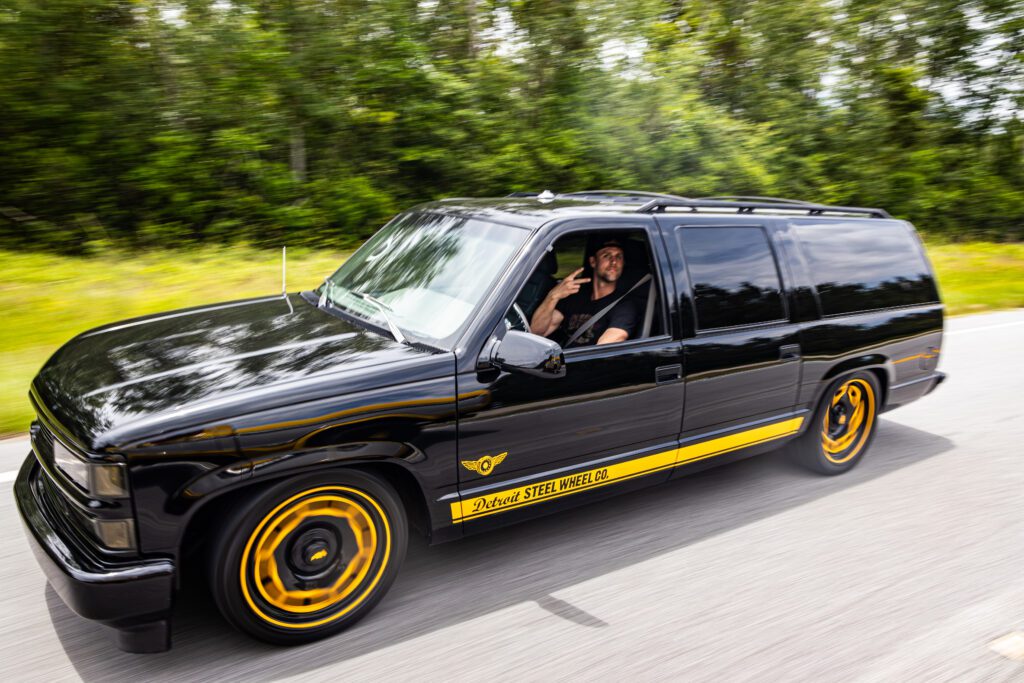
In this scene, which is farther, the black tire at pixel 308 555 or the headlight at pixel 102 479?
the black tire at pixel 308 555

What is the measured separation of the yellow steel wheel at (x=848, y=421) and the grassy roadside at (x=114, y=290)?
5409 millimetres

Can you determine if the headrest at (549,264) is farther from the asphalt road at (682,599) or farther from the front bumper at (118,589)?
the front bumper at (118,589)

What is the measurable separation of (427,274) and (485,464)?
41.2 inches

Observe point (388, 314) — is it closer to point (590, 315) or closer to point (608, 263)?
point (590, 315)

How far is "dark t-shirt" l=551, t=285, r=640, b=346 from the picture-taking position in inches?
164

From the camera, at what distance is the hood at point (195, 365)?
2.98 meters

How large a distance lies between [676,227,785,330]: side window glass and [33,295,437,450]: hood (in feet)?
5.26

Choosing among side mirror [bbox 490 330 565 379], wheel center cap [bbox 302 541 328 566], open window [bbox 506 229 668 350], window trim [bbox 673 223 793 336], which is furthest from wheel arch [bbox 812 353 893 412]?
wheel center cap [bbox 302 541 328 566]

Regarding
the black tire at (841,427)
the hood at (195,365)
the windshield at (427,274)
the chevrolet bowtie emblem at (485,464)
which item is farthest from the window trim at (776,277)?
the hood at (195,365)

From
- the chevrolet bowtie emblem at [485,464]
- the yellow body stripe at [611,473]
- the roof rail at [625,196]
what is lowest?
the yellow body stripe at [611,473]

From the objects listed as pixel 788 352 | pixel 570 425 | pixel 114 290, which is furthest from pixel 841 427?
pixel 114 290

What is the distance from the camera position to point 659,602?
3.64m

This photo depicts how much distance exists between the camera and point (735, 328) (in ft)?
14.4

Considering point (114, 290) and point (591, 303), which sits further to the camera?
point (114, 290)
